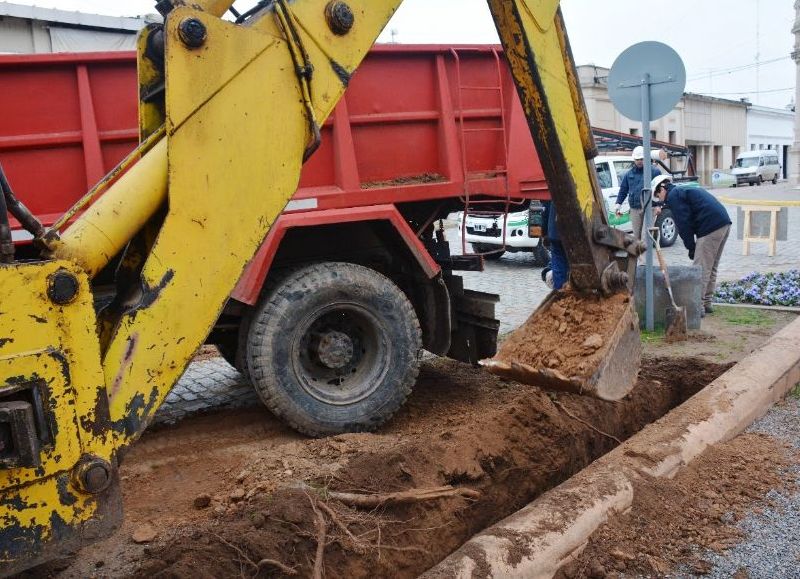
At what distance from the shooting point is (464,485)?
4.05m

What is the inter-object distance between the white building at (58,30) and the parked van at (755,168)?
36323 millimetres

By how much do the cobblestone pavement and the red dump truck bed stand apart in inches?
74.9

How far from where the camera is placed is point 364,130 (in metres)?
5.24

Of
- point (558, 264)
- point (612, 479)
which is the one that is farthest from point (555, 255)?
point (612, 479)

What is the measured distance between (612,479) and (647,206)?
445 cm

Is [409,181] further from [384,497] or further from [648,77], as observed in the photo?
[648,77]

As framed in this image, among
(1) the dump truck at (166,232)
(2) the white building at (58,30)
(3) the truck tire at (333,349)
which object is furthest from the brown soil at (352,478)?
(2) the white building at (58,30)

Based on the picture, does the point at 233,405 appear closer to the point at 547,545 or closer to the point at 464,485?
the point at 464,485

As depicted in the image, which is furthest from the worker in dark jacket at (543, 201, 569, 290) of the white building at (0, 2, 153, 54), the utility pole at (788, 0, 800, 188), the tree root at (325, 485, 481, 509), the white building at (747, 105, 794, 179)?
the white building at (747, 105, 794, 179)

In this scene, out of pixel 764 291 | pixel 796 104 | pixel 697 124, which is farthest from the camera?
pixel 697 124

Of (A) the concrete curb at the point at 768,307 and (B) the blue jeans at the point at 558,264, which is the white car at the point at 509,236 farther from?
(B) the blue jeans at the point at 558,264

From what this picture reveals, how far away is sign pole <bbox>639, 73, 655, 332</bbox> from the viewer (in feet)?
23.5

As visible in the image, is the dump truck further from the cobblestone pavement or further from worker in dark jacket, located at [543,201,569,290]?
worker in dark jacket, located at [543,201,569,290]

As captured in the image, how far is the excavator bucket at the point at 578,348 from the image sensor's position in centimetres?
362
